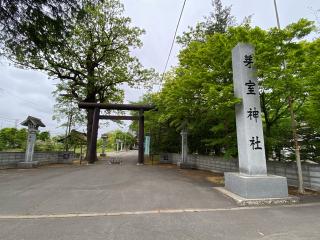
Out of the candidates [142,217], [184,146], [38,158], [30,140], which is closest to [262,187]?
[142,217]

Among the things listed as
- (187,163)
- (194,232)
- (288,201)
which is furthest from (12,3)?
(187,163)

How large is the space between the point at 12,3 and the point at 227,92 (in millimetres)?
7091

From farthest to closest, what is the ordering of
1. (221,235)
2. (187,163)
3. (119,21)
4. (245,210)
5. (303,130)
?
1. (119,21)
2. (187,163)
3. (303,130)
4. (245,210)
5. (221,235)

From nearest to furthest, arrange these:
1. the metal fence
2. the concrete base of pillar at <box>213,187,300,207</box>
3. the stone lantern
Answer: the concrete base of pillar at <box>213,187,300,207</box> < the metal fence < the stone lantern

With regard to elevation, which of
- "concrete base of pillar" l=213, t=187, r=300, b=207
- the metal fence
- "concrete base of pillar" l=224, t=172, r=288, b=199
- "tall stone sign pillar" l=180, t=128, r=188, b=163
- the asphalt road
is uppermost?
"tall stone sign pillar" l=180, t=128, r=188, b=163

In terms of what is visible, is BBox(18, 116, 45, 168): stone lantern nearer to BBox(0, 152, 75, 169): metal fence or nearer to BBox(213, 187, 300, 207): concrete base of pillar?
BBox(0, 152, 75, 169): metal fence

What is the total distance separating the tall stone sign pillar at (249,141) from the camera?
20.3 ft

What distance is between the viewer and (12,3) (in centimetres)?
662

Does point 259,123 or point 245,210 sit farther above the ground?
point 259,123

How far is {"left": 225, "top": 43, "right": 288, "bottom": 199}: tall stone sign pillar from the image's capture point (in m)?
→ 6.20

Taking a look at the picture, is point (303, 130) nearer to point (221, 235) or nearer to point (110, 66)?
point (221, 235)

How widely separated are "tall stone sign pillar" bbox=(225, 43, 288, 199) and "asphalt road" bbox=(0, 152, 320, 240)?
0.59 metres

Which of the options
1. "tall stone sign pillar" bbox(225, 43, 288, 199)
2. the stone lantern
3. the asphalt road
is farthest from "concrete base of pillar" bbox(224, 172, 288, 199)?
the stone lantern

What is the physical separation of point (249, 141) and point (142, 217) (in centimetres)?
390
